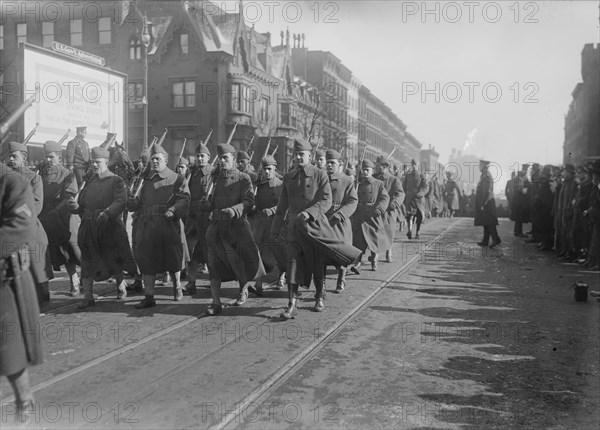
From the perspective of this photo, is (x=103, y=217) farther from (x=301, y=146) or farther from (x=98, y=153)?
(x=301, y=146)

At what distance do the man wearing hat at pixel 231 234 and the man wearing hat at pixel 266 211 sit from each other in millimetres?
1308

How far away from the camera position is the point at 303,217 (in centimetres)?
779

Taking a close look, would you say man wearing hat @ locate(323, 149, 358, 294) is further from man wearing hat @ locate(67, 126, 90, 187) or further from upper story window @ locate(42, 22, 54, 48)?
upper story window @ locate(42, 22, 54, 48)

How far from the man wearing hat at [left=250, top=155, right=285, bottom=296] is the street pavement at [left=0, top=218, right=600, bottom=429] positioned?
A: 79 cm

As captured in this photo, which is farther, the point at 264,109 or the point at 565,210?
the point at 264,109

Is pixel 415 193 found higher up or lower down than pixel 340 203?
higher up

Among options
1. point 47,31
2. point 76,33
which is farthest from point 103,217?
point 47,31

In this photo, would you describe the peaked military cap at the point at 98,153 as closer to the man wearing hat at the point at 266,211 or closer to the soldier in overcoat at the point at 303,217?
the man wearing hat at the point at 266,211

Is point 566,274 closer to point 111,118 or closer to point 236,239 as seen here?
point 236,239

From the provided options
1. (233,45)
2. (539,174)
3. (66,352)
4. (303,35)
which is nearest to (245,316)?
(66,352)

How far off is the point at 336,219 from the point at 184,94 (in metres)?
31.2

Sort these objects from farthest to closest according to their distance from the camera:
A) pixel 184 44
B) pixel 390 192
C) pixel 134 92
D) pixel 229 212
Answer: pixel 134 92
pixel 184 44
pixel 390 192
pixel 229 212

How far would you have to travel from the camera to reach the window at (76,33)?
1515 inches

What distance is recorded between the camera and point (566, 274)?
1210 cm
